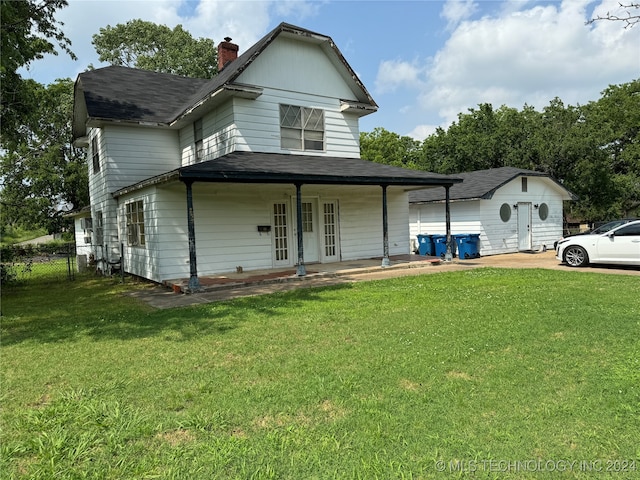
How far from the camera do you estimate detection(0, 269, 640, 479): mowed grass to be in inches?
106

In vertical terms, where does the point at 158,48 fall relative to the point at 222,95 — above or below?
above

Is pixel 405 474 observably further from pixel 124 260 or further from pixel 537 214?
pixel 537 214

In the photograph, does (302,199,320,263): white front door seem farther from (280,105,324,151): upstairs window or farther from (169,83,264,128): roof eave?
(169,83,264,128): roof eave

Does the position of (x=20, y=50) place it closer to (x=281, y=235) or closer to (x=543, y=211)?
(x=281, y=235)

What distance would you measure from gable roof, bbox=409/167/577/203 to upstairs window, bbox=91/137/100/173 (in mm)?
13708

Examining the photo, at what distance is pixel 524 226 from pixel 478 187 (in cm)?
337

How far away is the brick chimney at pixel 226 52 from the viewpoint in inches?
651

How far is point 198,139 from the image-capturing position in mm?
14164

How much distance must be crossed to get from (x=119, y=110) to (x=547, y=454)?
1521cm

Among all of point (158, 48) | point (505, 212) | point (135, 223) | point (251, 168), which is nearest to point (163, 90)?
point (135, 223)

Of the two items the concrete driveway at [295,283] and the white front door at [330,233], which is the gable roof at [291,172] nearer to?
the white front door at [330,233]

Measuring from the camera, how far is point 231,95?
40.0ft

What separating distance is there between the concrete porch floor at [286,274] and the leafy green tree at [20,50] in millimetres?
5680

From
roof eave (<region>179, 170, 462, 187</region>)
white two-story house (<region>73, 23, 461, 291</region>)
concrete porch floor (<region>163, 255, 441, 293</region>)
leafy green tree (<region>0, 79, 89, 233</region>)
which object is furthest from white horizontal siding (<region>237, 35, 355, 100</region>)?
leafy green tree (<region>0, 79, 89, 233</region>)
